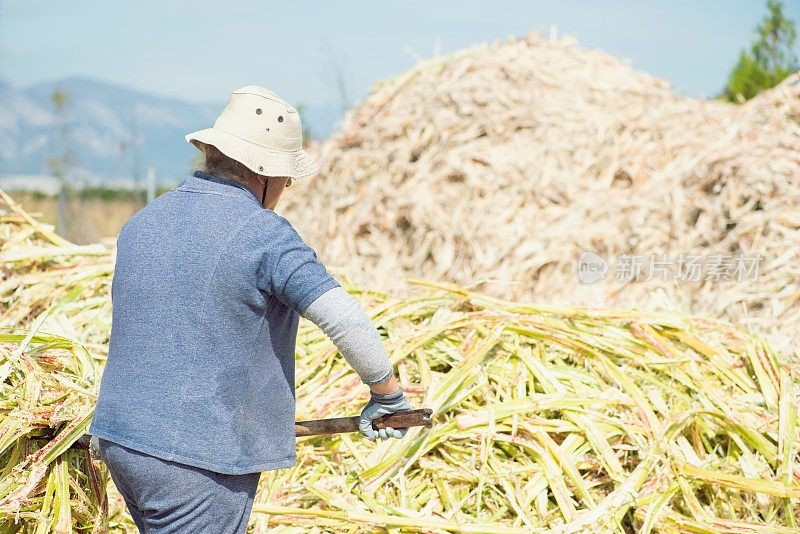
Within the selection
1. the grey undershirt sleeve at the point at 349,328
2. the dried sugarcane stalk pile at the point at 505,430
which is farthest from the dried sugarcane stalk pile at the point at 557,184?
the grey undershirt sleeve at the point at 349,328

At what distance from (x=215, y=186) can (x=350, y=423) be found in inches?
35.3

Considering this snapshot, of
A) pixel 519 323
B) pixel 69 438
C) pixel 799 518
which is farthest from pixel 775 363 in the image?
pixel 69 438

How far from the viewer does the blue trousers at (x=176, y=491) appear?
7.39 feet

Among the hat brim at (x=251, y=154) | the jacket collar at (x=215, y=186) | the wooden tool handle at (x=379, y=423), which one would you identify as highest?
the hat brim at (x=251, y=154)

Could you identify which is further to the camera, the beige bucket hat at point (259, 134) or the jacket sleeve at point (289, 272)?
the beige bucket hat at point (259, 134)

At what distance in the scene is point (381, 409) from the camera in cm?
253

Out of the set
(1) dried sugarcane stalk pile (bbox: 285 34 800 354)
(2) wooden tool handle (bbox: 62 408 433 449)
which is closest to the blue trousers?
(2) wooden tool handle (bbox: 62 408 433 449)

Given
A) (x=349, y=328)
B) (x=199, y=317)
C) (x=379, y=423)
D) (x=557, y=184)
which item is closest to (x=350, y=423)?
(x=379, y=423)

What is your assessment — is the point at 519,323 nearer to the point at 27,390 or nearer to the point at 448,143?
the point at 27,390

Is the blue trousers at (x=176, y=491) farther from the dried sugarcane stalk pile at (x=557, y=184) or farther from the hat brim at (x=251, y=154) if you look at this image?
the dried sugarcane stalk pile at (x=557, y=184)

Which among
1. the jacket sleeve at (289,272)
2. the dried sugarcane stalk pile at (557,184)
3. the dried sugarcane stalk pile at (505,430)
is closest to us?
the jacket sleeve at (289,272)

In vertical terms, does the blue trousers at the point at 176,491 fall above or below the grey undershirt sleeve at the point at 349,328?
below

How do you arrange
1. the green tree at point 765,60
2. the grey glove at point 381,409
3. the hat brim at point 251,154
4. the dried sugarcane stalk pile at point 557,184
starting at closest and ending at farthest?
1. the hat brim at point 251,154
2. the grey glove at point 381,409
3. the dried sugarcane stalk pile at point 557,184
4. the green tree at point 765,60

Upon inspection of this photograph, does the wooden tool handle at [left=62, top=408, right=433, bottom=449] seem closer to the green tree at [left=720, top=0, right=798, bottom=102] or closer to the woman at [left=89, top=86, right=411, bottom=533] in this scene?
the woman at [left=89, top=86, right=411, bottom=533]
